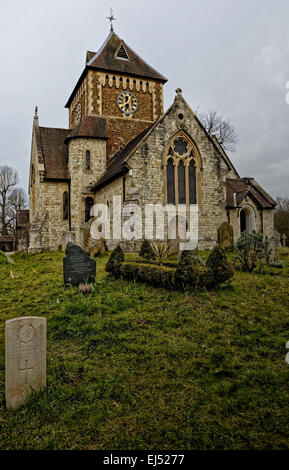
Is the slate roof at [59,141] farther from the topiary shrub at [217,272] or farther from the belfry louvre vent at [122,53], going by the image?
the topiary shrub at [217,272]

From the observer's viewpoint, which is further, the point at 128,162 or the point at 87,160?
the point at 87,160

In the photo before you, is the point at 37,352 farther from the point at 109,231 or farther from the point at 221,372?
the point at 109,231

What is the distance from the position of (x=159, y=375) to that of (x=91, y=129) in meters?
19.1

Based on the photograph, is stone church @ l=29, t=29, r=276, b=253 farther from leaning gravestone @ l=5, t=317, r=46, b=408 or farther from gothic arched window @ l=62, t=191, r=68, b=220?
leaning gravestone @ l=5, t=317, r=46, b=408

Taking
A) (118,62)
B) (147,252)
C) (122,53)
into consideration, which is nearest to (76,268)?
(147,252)

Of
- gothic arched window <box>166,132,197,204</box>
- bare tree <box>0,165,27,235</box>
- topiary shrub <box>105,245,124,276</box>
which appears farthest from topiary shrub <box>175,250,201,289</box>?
bare tree <box>0,165,27,235</box>

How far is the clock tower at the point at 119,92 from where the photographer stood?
21703 millimetres

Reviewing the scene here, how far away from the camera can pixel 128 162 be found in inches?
607

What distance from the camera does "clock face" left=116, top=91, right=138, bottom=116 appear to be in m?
22.4

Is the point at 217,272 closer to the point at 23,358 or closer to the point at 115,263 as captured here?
the point at 115,263

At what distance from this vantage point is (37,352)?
3.69 metres

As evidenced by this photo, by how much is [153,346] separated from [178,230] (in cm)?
1187

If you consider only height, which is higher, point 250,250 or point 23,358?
point 250,250

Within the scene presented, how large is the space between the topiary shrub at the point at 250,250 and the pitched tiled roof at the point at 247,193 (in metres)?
8.94
